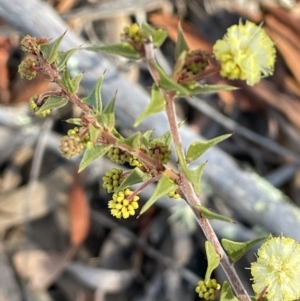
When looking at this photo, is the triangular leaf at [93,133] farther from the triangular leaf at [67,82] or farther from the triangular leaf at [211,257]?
the triangular leaf at [211,257]

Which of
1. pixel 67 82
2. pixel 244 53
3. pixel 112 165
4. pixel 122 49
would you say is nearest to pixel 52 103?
pixel 67 82

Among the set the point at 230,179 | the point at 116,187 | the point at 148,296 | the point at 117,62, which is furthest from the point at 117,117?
the point at 116,187

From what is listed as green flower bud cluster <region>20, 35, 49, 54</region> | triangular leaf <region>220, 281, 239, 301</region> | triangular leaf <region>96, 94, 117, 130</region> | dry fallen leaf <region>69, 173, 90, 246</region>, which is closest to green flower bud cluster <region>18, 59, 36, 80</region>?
green flower bud cluster <region>20, 35, 49, 54</region>

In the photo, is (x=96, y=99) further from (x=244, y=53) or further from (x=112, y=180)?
(x=244, y=53)

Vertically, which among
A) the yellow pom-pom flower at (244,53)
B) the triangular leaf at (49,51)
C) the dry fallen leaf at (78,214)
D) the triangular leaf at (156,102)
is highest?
the yellow pom-pom flower at (244,53)

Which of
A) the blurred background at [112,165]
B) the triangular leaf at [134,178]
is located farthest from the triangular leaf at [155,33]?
the blurred background at [112,165]

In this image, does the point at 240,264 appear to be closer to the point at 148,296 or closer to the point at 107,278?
the point at 148,296
